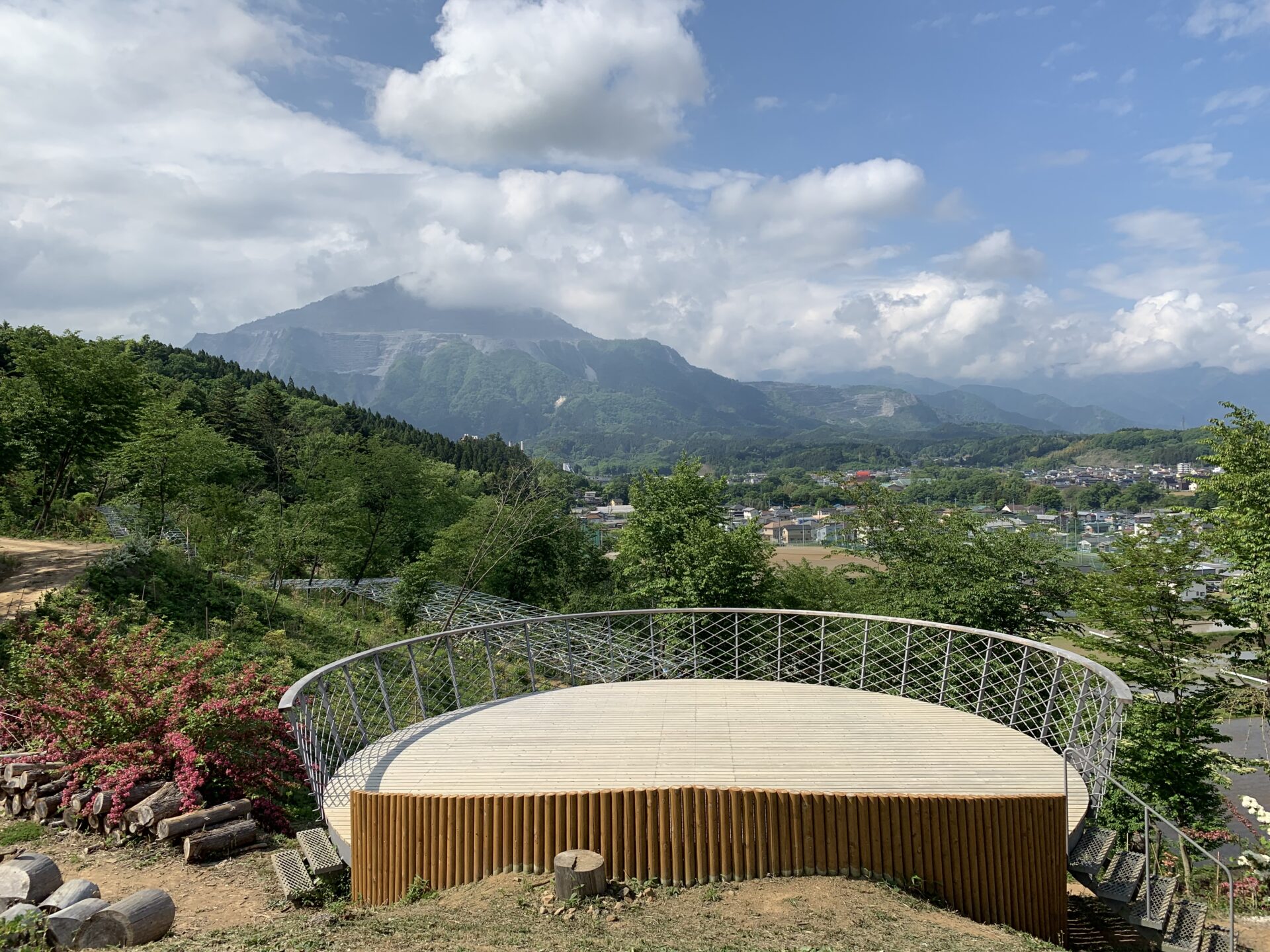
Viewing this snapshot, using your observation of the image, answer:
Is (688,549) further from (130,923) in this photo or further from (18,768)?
(130,923)

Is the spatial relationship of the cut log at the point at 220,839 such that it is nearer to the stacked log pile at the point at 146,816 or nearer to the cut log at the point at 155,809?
the stacked log pile at the point at 146,816

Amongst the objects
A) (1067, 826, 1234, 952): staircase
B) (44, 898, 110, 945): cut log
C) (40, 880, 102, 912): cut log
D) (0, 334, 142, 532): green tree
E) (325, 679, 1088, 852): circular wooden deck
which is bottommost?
(1067, 826, 1234, 952): staircase

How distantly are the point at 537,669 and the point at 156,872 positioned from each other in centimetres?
1420

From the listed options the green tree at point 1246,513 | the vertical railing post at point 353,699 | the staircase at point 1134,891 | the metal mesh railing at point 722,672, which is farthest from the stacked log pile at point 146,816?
the green tree at point 1246,513

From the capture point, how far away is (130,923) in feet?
14.6

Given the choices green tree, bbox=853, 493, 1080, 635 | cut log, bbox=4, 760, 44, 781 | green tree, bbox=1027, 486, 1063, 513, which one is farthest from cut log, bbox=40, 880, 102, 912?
green tree, bbox=1027, 486, 1063, 513

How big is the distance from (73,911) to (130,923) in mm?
306

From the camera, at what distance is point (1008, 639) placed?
732cm

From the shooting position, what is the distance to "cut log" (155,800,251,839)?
6078 mm

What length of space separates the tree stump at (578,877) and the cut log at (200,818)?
324 cm

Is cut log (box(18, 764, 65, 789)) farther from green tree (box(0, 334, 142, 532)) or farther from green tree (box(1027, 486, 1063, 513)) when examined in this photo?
green tree (box(1027, 486, 1063, 513))

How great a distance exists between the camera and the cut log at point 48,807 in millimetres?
6531

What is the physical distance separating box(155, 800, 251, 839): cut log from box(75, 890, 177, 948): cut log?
1.56m

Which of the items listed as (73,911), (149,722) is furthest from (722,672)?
(73,911)
